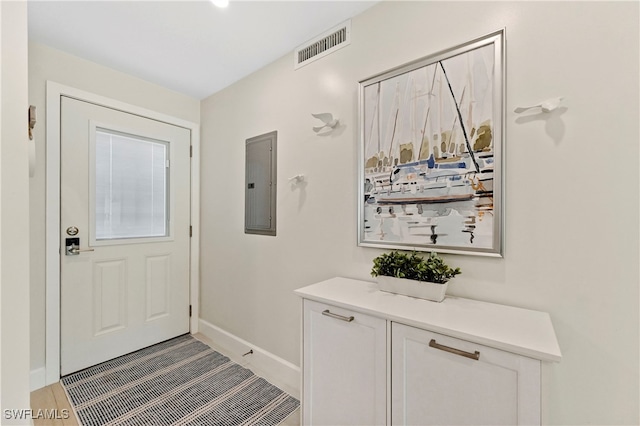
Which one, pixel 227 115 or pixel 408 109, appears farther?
pixel 227 115

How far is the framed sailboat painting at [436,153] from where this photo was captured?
128 cm

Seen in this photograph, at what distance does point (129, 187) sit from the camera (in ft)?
8.11

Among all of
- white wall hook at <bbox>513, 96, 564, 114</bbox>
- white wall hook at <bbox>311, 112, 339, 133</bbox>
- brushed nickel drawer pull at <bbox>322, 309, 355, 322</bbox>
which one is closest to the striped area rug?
brushed nickel drawer pull at <bbox>322, 309, 355, 322</bbox>

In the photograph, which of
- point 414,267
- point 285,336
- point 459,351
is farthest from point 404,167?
point 285,336

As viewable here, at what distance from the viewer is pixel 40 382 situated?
1.99 m

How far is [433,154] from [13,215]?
1480mm

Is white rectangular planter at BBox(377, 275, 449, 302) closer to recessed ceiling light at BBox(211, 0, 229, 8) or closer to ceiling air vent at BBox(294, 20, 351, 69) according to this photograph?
ceiling air vent at BBox(294, 20, 351, 69)

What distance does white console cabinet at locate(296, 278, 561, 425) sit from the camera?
92 cm

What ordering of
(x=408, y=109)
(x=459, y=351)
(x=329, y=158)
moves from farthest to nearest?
1. (x=329, y=158)
2. (x=408, y=109)
3. (x=459, y=351)

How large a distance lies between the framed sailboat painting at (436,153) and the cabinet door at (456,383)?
1.58 feet

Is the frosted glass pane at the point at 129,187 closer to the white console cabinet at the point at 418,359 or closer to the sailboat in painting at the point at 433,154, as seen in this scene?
the white console cabinet at the point at 418,359

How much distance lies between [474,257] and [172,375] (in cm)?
221

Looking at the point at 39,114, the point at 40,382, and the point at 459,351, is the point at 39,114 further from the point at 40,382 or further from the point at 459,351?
the point at 459,351

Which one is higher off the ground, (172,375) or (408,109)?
(408,109)
